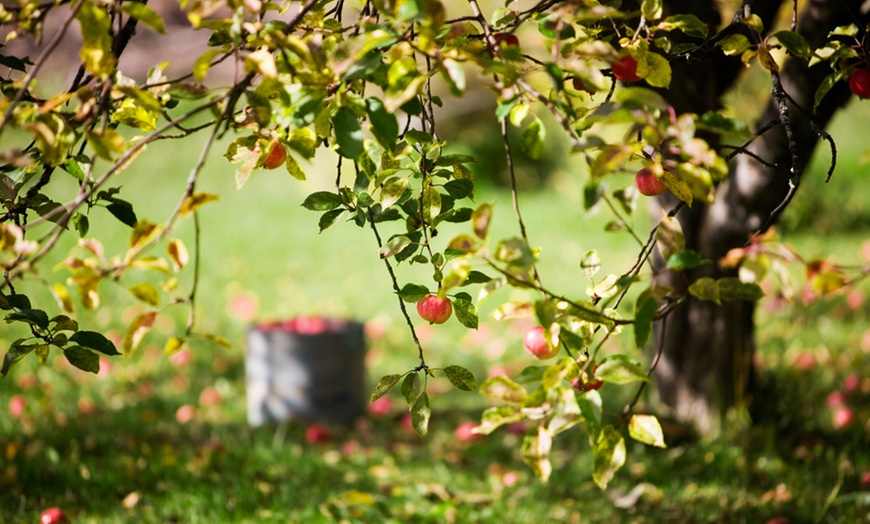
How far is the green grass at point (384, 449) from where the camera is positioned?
1.87 metres

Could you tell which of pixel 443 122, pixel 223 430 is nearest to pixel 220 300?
pixel 223 430

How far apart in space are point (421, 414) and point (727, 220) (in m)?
1.37

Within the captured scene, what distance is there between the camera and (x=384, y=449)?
2.44m

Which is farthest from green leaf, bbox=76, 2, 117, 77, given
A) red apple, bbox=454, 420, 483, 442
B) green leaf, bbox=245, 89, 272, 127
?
red apple, bbox=454, 420, 483, 442

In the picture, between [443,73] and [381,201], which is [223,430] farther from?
[443,73]

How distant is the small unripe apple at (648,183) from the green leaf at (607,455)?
1.08 ft

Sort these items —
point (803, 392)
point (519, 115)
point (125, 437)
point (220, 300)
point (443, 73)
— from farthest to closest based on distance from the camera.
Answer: point (220, 300) < point (803, 392) < point (125, 437) < point (519, 115) < point (443, 73)

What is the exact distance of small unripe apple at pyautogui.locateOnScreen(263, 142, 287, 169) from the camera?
3.46 ft

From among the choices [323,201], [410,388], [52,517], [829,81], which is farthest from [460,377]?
[52,517]

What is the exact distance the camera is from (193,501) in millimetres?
1861

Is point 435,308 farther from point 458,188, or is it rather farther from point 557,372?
point 557,372

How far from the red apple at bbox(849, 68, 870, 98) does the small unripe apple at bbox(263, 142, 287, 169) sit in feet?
2.65

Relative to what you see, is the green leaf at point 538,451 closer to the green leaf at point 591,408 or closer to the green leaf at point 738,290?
the green leaf at point 591,408

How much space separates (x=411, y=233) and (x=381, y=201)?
0.20 feet
